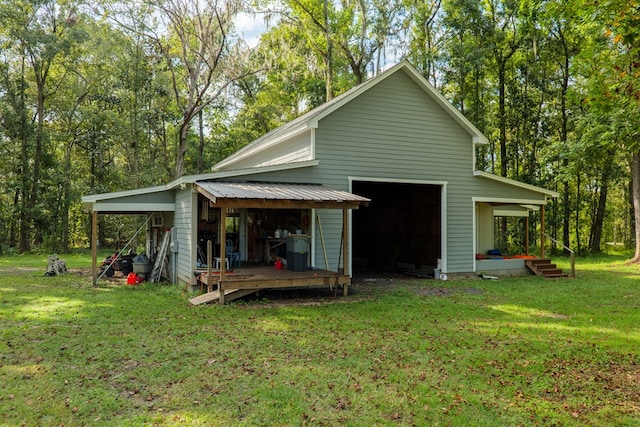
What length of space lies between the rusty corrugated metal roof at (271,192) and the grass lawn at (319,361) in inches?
84.0

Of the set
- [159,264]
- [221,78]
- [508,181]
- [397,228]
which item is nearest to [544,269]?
[508,181]

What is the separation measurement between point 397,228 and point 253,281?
847cm

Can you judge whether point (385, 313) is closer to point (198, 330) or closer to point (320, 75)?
point (198, 330)

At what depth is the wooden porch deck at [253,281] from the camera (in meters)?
8.17

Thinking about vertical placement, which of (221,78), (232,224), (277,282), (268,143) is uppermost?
(221,78)

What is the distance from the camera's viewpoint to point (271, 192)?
8711 mm

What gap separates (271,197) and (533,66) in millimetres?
19240

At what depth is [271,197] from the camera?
812 centimetres

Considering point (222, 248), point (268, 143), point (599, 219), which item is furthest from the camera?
point (599, 219)

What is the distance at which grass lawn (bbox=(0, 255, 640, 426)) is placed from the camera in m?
3.72

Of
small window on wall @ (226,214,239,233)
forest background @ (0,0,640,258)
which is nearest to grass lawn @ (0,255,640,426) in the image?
small window on wall @ (226,214,239,233)

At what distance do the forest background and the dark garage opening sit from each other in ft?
25.3

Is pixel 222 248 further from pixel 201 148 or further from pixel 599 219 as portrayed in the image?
pixel 599 219

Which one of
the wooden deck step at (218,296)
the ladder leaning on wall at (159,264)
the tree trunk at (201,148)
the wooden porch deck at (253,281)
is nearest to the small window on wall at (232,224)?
the ladder leaning on wall at (159,264)
